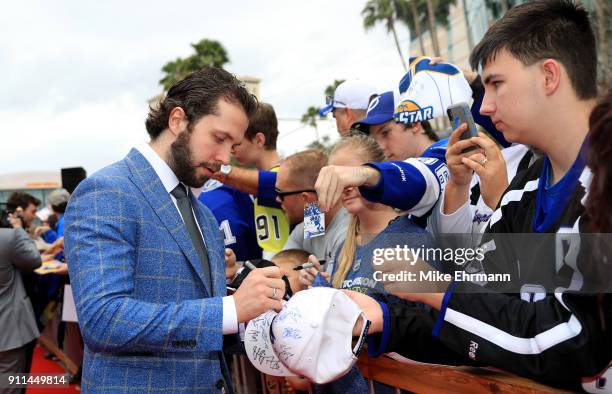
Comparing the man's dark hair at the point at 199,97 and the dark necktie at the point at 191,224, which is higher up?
the man's dark hair at the point at 199,97

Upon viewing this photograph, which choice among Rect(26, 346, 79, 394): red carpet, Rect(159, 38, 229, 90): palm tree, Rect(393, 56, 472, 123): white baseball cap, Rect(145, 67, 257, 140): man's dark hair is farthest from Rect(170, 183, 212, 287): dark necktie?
Rect(159, 38, 229, 90): palm tree

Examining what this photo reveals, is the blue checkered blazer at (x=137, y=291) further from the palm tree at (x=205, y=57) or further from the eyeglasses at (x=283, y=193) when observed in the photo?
the palm tree at (x=205, y=57)

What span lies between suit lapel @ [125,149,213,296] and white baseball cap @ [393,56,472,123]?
43.2 inches

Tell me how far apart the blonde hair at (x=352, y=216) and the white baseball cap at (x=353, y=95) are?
77 centimetres

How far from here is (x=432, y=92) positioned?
2588 millimetres

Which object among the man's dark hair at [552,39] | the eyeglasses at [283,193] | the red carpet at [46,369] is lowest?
the red carpet at [46,369]

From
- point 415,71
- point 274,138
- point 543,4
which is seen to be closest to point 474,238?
point 543,4

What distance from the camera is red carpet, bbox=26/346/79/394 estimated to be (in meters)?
6.62

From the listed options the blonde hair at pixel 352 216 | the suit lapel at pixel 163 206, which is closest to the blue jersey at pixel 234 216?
the blonde hair at pixel 352 216

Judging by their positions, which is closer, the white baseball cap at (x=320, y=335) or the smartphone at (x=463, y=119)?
the white baseball cap at (x=320, y=335)

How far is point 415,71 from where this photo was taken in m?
2.70

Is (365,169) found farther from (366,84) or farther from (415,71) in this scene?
(366,84)

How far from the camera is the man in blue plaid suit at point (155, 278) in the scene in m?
1.94

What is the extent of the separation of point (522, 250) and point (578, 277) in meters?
0.24
